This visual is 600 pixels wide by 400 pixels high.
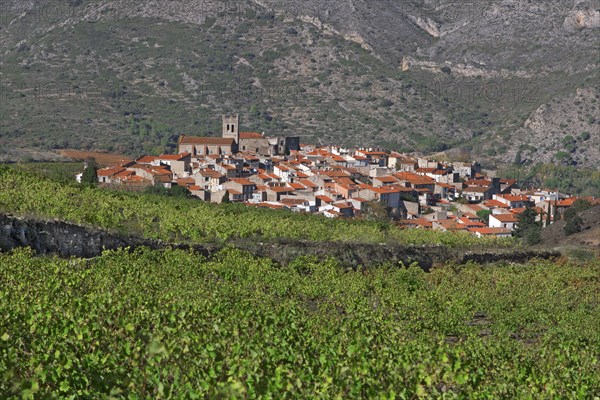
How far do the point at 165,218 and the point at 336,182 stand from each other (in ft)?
175

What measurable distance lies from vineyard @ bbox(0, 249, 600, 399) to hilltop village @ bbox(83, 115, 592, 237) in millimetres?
43948

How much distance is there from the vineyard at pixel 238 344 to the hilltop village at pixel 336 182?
43948 mm

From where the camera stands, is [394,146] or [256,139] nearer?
[256,139]

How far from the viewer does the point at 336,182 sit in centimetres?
9419

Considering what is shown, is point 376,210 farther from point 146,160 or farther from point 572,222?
point 146,160

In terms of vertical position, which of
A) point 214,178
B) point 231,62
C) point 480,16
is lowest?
point 214,178

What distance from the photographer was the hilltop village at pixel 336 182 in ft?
272

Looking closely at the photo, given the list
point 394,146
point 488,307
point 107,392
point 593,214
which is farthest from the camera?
point 394,146

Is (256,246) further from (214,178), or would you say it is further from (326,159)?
(326,159)

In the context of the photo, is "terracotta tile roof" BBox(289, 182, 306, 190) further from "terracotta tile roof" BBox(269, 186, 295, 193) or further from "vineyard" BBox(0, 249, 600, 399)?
"vineyard" BBox(0, 249, 600, 399)

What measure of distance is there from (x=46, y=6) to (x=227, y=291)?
558ft

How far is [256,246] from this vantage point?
38.7m

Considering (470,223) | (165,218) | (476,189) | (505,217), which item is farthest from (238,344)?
(476,189)

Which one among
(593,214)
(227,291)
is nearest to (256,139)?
(593,214)
